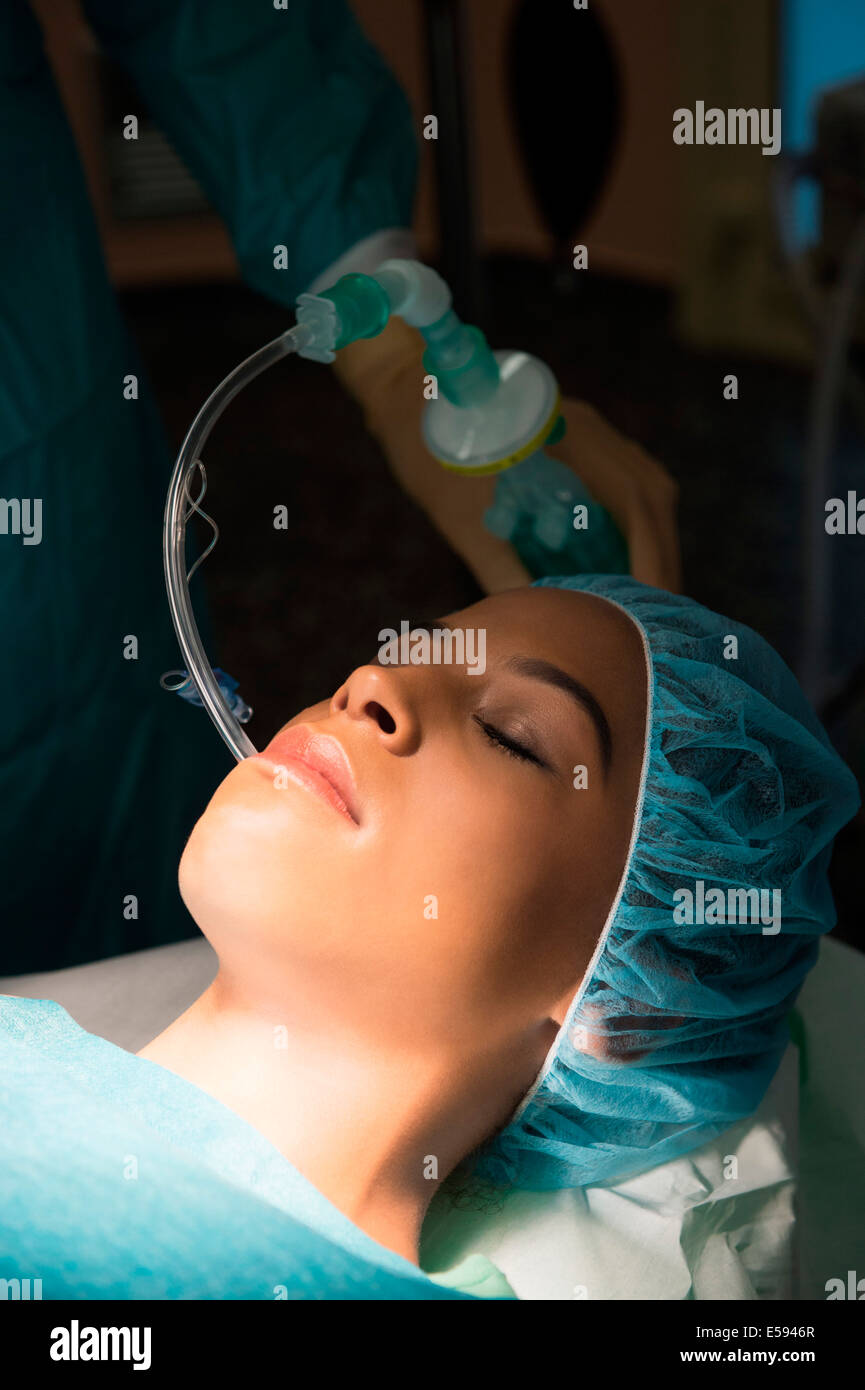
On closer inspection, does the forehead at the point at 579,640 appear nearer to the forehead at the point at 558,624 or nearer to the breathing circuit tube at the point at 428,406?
the forehead at the point at 558,624

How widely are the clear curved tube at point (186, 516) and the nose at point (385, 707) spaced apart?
11 cm

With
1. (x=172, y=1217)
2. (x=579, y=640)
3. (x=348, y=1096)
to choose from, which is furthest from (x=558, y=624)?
(x=172, y=1217)

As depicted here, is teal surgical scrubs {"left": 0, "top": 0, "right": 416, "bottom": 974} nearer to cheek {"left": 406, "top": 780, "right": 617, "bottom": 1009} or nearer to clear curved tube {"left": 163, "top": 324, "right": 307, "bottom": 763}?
clear curved tube {"left": 163, "top": 324, "right": 307, "bottom": 763}

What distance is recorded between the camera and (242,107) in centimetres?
140

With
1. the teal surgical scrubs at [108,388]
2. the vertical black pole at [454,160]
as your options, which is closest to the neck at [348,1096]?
the teal surgical scrubs at [108,388]

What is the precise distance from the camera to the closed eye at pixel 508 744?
3.54 ft

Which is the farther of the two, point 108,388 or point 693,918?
point 108,388

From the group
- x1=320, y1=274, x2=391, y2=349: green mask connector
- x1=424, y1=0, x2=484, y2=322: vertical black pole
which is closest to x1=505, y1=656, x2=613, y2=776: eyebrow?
x1=320, y1=274, x2=391, y2=349: green mask connector

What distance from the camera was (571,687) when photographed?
1.10 metres

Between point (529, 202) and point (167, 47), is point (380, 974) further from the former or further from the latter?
point (529, 202)

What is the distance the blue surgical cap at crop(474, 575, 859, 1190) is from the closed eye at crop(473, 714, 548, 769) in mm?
97

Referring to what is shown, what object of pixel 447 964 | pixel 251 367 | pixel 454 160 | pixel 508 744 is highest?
pixel 454 160

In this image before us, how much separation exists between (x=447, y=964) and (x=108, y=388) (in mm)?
709

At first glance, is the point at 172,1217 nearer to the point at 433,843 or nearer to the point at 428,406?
the point at 433,843
